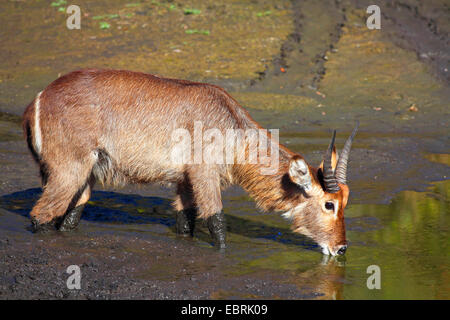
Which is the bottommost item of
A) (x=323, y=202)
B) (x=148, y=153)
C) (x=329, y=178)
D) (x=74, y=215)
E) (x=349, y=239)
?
(x=349, y=239)

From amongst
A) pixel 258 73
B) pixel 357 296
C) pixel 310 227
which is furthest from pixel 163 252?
pixel 258 73

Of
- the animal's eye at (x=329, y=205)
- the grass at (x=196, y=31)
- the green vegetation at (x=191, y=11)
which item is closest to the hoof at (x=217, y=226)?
the animal's eye at (x=329, y=205)

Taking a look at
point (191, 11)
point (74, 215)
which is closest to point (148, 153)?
point (74, 215)

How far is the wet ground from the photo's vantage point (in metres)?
5.72

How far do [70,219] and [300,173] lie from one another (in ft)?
7.96

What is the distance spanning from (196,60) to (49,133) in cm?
792

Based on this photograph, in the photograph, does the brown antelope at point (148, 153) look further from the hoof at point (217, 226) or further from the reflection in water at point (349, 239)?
the reflection in water at point (349, 239)

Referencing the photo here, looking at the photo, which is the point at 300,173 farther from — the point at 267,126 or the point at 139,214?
the point at 267,126

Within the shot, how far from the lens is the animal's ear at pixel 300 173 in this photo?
605cm

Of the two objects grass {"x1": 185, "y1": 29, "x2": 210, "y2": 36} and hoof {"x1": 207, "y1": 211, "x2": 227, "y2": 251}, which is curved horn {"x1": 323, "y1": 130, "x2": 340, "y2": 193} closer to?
hoof {"x1": 207, "y1": 211, "x2": 227, "y2": 251}

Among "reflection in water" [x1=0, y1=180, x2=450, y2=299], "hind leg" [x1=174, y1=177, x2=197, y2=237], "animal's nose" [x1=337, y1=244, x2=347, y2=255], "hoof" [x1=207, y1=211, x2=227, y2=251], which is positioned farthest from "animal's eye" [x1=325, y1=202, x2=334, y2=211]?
"hind leg" [x1=174, y1=177, x2=197, y2=237]

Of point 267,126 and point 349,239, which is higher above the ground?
point 267,126

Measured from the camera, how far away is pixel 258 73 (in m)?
13.7

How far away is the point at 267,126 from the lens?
11359 mm
